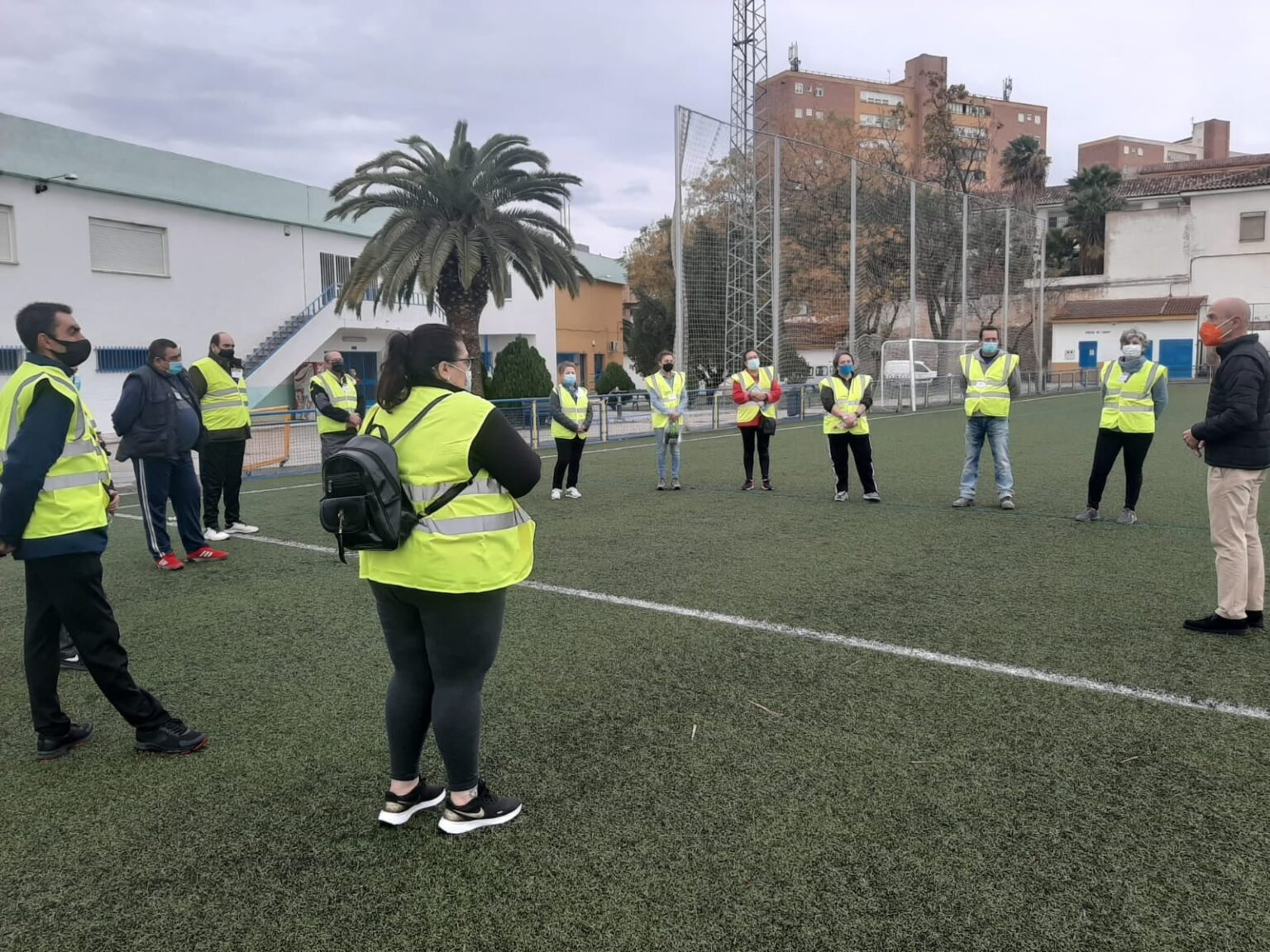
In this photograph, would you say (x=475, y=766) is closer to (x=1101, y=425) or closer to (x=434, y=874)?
(x=434, y=874)

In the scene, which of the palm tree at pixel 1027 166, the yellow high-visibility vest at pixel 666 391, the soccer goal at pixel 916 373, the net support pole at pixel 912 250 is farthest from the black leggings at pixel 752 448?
the palm tree at pixel 1027 166

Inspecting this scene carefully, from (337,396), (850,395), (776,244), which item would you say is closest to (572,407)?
(337,396)

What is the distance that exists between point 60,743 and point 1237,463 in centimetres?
597

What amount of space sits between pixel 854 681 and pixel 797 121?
45025mm

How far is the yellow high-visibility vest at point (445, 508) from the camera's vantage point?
2.84 metres

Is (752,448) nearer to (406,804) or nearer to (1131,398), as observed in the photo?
(1131,398)

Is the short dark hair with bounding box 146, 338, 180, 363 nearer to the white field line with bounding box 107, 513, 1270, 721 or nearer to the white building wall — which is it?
the white field line with bounding box 107, 513, 1270, 721

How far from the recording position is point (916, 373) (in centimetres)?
3053

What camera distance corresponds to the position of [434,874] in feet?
9.34

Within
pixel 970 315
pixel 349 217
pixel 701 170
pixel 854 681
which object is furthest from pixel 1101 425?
pixel 970 315

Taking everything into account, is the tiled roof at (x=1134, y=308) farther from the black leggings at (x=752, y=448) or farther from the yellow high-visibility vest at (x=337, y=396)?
the yellow high-visibility vest at (x=337, y=396)

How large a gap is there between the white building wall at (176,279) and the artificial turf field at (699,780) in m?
19.5

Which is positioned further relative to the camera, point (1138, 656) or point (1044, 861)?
point (1138, 656)

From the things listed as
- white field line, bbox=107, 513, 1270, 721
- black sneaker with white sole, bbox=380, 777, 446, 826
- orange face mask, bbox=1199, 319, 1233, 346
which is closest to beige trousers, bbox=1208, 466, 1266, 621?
orange face mask, bbox=1199, 319, 1233, 346
